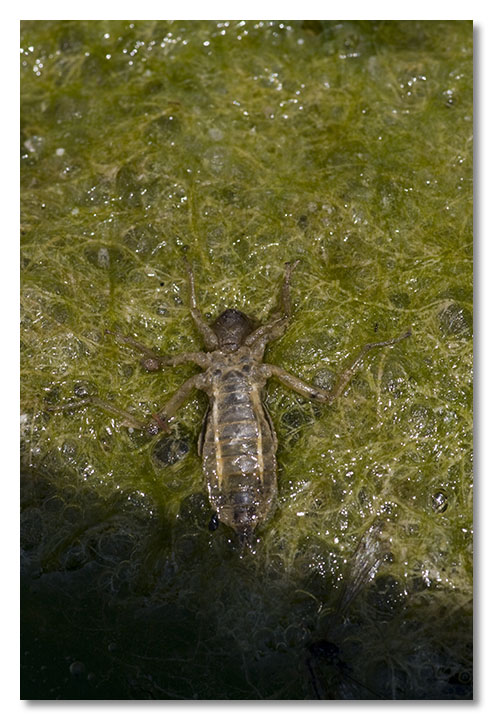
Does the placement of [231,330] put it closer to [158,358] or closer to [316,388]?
[158,358]

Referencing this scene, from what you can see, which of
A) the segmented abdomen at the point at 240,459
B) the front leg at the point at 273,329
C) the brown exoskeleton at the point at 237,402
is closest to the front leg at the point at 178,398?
the brown exoskeleton at the point at 237,402

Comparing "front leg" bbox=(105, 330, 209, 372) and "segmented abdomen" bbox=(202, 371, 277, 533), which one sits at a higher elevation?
"front leg" bbox=(105, 330, 209, 372)

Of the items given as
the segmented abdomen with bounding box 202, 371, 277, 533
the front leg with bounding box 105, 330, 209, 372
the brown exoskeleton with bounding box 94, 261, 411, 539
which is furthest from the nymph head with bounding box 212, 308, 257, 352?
the segmented abdomen with bounding box 202, 371, 277, 533

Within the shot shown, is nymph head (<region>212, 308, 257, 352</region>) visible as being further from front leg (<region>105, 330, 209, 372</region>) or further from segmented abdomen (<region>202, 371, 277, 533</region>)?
segmented abdomen (<region>202, 371, 277, 533</region>)

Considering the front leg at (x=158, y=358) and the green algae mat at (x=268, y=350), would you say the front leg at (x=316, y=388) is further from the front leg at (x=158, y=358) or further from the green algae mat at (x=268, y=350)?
the front leg at (x=158, y=358)

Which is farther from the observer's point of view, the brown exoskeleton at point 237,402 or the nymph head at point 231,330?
the nymph head at point 231,330

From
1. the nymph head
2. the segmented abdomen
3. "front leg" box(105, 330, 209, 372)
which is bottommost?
the segmented abdomen

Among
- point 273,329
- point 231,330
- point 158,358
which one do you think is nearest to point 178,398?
point 158,358

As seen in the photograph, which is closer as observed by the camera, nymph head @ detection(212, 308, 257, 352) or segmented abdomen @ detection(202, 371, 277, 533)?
segmented abdomen @ detection(202, 371, 277, 533)
